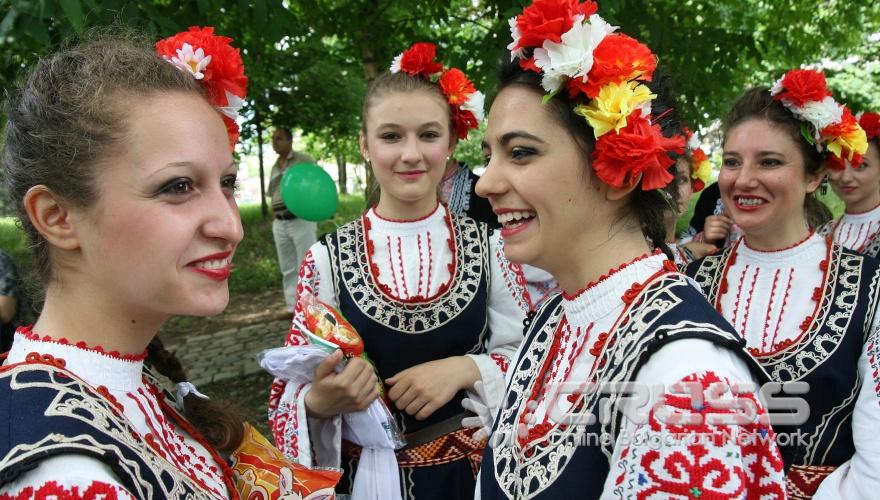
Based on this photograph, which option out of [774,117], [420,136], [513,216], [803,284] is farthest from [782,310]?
[420,136]

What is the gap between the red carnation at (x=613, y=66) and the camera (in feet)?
4.70

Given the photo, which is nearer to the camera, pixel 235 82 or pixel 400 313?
pixel 235 82

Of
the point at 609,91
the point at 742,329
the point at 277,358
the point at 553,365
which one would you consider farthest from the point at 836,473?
the point at 277,358

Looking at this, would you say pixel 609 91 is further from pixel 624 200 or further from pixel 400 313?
pixel 400 313

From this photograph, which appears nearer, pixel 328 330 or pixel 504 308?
pixel 328 330

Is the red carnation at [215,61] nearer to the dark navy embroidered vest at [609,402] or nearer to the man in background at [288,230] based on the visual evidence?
the dark navy embroidered vest at [609,402]

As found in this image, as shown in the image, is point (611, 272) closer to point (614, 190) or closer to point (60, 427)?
point (614, 190)

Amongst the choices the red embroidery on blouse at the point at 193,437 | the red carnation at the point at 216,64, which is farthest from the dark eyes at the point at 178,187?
the red embroidery on blouse at the point at 193,437

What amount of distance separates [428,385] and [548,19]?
4.07 ft

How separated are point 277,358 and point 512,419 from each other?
821 millimetres

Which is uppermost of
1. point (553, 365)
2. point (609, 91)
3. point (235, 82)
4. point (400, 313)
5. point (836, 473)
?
point (235, 82)

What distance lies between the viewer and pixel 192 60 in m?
1.39

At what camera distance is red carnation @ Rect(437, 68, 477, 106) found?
2482 millimetres

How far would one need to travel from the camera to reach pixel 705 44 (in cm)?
432
